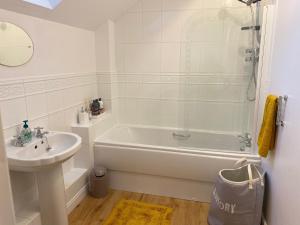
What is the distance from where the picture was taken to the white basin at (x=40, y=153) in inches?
55.9

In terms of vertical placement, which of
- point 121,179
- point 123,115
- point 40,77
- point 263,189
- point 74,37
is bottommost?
point 121,179

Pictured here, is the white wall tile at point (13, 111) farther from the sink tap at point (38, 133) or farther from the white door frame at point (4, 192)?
the white door frame at point (4, 192)

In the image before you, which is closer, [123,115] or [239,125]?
[239,125]

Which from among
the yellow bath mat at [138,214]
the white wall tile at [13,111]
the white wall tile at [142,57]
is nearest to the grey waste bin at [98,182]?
the yellow bath mat at [138,214]

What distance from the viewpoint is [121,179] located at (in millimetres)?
2479

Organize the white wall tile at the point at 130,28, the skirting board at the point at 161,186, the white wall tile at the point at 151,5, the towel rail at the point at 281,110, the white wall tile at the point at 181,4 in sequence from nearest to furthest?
the towel rail at the point at 281,110 < the skirting board at the point at 161,186 < the white wall tile at the point at 181,4 < the white wall tile at the point at 151,5 < the white wall tile at the point at 130,28

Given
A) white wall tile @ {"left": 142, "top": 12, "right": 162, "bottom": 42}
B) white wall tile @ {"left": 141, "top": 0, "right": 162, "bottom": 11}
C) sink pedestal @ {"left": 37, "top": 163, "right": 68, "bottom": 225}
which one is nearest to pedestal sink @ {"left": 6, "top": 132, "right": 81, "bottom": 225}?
sink pedestal @ {"left": 37, "top": 163, "right": 68, "bottom": 225}

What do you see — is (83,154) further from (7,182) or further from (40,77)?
(7,182)

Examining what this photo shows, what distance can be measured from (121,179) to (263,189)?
1404mm

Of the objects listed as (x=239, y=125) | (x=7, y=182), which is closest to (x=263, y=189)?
(x=239, y=125)

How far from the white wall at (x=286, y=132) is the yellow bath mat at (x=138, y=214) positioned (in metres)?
0.88

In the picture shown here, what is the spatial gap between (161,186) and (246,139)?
1.01 meters

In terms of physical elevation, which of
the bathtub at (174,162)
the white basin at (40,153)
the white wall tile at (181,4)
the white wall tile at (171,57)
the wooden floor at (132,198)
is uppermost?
the white wall tile at (181,4)

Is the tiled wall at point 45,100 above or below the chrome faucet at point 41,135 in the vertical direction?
above
